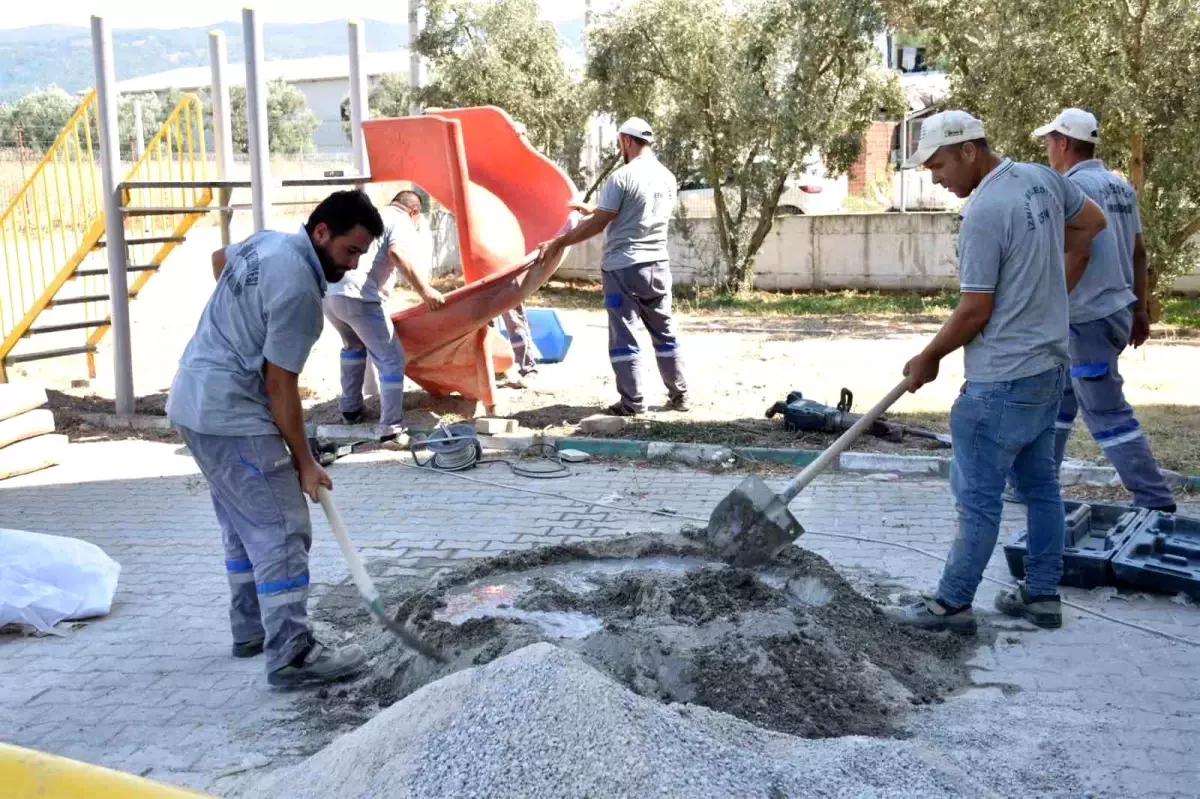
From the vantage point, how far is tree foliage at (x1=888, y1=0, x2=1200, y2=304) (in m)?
11.5

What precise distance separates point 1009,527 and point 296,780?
4192 mm

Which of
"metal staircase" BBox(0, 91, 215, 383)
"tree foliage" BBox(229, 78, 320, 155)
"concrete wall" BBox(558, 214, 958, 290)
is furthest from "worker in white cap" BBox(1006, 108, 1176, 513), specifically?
"tree foliage" BBox(229, 78, 320, 155)

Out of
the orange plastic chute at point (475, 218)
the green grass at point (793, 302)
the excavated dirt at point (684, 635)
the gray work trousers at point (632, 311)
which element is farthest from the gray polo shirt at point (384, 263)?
the green grass at point (793, 302)

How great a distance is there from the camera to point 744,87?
52.5 ft

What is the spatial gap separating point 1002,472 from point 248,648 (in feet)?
10.1

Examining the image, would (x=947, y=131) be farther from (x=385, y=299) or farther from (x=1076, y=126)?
(x=385, y=299)

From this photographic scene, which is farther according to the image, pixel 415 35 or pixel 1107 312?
pixel 415 35

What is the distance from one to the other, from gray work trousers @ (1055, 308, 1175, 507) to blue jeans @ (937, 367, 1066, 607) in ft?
3.75

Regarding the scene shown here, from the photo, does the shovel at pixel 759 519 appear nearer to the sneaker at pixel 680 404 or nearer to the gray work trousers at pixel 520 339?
the sneaker at pixel 680 404

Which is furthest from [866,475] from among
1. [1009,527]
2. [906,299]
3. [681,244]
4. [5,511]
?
[681,244]

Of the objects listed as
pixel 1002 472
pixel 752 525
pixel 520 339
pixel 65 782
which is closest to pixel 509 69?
pixel 520 339

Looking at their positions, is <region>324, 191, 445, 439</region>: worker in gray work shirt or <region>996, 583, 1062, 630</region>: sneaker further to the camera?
<region>324, 191, 445, 439</region>: worker in gray work shirt

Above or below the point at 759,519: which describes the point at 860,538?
below

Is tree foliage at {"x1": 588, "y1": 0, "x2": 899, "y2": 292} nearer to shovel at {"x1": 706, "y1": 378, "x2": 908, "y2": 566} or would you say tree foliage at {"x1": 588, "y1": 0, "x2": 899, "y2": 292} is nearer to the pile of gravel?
shovel at {"x1": 706, "y1": 378, "x2": 908, "y2": 566}
